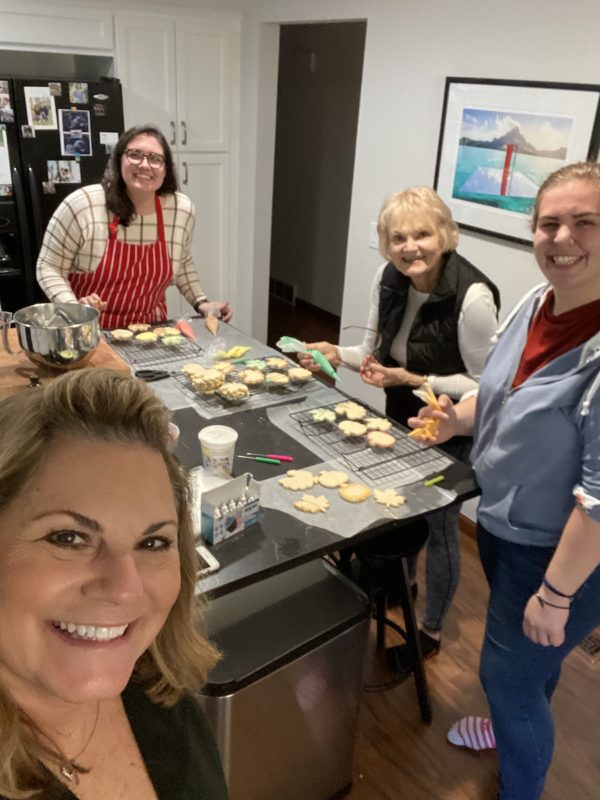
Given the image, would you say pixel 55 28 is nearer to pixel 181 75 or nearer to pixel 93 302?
pixel 181 75

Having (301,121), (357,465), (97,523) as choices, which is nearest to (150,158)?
(357,465)

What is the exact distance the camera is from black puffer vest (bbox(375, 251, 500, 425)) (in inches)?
75.0

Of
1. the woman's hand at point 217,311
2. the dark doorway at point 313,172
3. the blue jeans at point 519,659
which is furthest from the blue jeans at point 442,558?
the dark doorway at point 313,172

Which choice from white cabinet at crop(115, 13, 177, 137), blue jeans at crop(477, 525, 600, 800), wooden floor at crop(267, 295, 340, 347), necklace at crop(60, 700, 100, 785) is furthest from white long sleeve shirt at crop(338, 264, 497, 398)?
wooden floor at crop(267, 295, 340, 347)

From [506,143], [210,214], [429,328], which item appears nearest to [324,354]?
[429,328]

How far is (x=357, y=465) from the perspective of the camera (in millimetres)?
1665

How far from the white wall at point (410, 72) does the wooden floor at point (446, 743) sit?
140 centimetres

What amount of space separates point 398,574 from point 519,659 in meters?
0.43

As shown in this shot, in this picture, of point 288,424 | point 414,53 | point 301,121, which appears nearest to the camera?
point 288,424

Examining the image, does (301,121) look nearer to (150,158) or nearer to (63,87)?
(63,87)

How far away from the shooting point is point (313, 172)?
5.45 meters

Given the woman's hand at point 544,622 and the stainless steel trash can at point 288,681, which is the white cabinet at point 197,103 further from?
the woman's hand at point 544,622

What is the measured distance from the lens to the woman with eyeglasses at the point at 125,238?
2291mm

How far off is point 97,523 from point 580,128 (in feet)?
7.20
